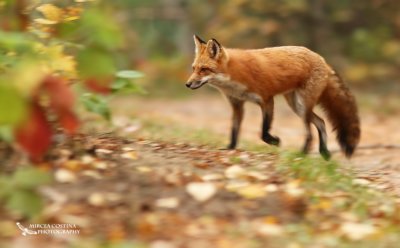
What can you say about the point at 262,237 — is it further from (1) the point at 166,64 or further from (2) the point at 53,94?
(1) the point at 166,64

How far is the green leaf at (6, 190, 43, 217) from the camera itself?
4.59m

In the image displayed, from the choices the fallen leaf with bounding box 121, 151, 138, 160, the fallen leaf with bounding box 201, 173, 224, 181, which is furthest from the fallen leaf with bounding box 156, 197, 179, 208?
the fallen leaf with bounding box 121, 151, 138, 160

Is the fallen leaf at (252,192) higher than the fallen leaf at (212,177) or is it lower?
lower

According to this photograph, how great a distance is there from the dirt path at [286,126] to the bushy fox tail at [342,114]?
1.23ft

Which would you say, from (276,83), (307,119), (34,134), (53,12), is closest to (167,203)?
(34,134)

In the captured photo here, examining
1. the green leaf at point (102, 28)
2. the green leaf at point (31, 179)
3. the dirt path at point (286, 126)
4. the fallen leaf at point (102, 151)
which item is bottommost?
the dirt path at point (286, 126)

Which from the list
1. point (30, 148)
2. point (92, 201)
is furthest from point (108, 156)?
point (30, 148)

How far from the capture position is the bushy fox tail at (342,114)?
27.9 feet

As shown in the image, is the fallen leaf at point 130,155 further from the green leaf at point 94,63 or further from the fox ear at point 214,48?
the fox ear at point 214,48

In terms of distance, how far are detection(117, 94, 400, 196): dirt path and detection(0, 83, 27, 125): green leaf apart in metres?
4.23

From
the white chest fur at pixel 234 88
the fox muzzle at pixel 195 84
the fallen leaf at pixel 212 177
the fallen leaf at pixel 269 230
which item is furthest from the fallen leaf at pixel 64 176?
the white chest fur at pixel 234 88

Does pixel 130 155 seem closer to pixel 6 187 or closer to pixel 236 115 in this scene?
pixel 6 187

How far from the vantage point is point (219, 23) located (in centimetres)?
2281

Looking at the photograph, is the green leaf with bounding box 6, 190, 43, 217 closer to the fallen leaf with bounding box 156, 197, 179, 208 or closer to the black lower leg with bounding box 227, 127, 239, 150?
the fallen leaf with bounding box 156, 197, 179, 208
